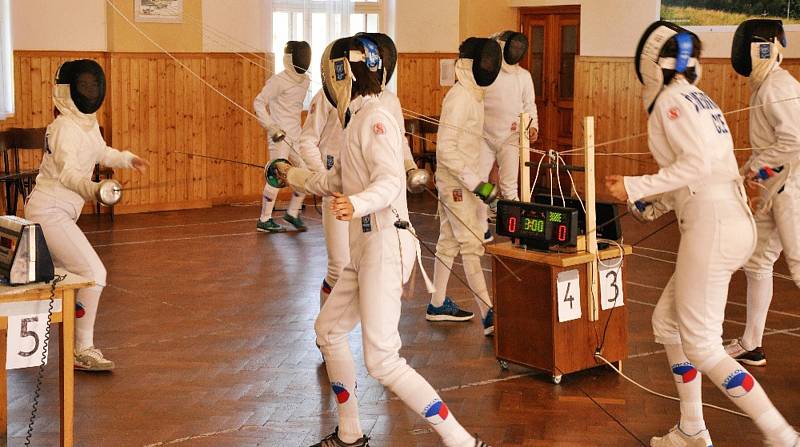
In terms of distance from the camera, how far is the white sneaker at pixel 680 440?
12.5ft

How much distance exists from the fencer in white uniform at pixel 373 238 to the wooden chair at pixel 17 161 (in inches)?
232

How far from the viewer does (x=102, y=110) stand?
9.69 metres

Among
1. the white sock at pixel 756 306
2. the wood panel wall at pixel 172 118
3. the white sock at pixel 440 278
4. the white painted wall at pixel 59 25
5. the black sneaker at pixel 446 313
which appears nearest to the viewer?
the white sock at pixel 756 306

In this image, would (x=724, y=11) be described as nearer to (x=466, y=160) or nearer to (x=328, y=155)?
(x=466, y=160)

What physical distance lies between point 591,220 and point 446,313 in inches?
60.1

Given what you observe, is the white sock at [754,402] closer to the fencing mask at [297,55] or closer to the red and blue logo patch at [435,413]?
the red and blue logo patch at [435,413]

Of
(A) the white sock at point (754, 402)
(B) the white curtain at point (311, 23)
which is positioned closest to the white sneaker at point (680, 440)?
(A) the white sock at point (754, 402)

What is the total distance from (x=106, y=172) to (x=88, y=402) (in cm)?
535

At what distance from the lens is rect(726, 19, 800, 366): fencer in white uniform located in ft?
15.4

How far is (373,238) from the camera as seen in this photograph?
357cm

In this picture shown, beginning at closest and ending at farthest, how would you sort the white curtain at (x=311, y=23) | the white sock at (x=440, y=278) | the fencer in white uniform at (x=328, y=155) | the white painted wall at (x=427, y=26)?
1. the fencer in white uniform at (x=328, y=155)
2. the white sock at (x=440, y=278)
3. the white curtain at (x=311, y=23)
4. the white painted wall at (x=427, y=26)

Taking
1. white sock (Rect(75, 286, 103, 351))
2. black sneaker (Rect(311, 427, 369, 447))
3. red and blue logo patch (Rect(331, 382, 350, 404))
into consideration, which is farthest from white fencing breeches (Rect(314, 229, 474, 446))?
white sock (Rect(75, 286, 103, 351))

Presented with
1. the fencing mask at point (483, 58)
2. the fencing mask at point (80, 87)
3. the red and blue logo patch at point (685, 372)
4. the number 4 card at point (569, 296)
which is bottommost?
the red and blue logo patch at point (685, 372)

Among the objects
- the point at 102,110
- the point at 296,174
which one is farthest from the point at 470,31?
the point at 296,174
